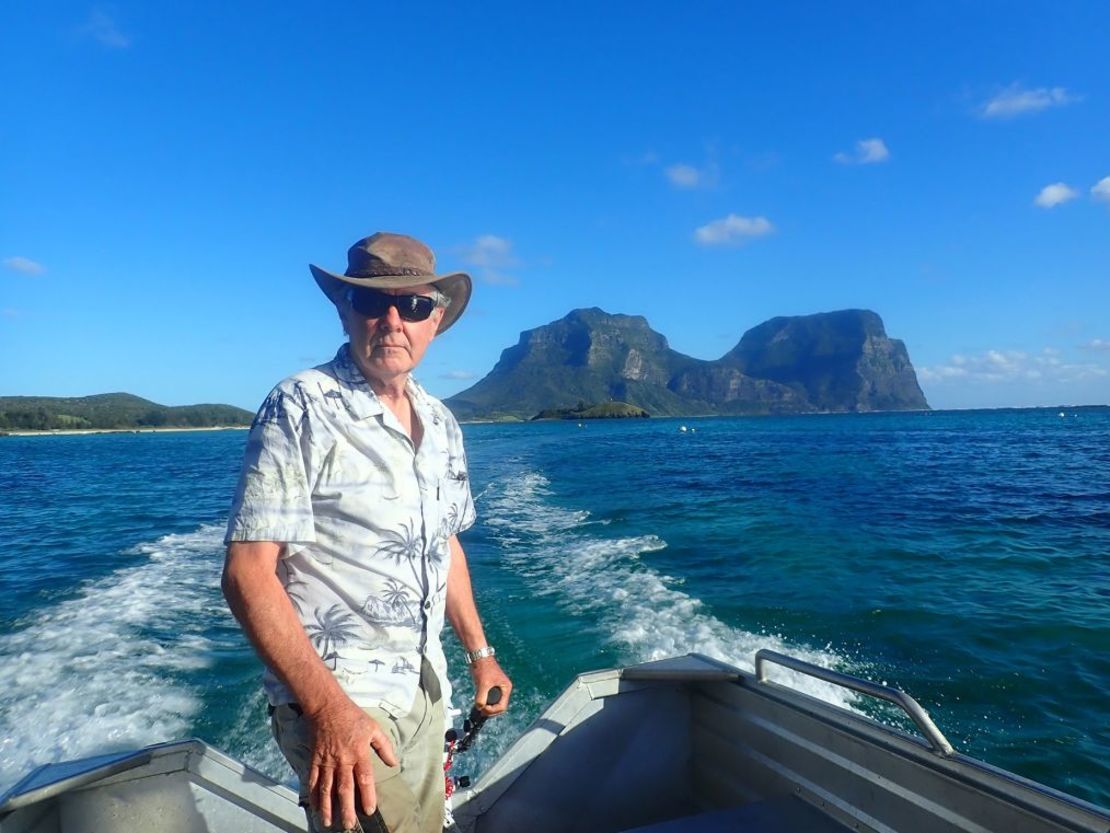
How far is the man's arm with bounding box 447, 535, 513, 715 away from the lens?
2998 mm

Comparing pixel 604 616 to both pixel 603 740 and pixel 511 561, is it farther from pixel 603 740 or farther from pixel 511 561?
pixel 603 740

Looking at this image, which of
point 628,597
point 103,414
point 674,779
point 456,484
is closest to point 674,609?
point 628,597

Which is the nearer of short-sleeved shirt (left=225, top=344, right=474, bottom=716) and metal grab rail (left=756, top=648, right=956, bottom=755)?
short-sleeved shirt (left=225, top=344, right=474, bottom=716)

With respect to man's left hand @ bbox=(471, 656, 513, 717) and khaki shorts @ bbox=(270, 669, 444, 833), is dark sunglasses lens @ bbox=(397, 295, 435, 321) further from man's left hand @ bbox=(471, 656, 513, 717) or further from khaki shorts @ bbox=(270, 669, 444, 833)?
man's left hand @ bbox=(471, 656, 513, 717)

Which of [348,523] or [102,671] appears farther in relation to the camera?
[102,671]

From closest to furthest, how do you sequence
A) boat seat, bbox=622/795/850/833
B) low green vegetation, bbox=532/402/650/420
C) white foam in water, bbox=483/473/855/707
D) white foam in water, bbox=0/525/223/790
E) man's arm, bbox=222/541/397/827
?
man's arm, bbox=222/541/397/827
boat seat, bbox=622/795/850/833
white foam in water, bbox=0/525/223/790
white foam in water, bbox=483/473/855/707
low green vegetation, bbox=532/402/650/420

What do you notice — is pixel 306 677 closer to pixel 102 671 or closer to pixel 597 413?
pixel 102 671

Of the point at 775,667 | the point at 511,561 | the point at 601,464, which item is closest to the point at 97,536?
the point at 511,561

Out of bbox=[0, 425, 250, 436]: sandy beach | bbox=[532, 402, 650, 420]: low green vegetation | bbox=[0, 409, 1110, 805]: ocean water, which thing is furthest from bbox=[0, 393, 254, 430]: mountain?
bbox=[0, 409, 1110, 805]: ocean water

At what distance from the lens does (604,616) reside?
10.1 m

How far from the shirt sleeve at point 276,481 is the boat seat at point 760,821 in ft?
7.55

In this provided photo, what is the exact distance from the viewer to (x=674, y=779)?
4219 mm

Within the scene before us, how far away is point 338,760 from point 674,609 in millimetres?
9085

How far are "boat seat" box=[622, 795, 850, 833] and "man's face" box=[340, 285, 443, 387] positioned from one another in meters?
2.38
